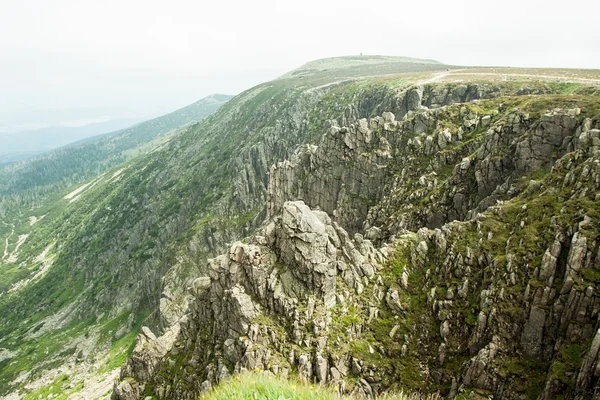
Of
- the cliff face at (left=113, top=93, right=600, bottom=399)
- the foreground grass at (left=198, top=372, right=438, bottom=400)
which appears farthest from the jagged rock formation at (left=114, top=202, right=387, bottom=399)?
the foreground grass at (left=198, top=372, right=438, bottom=400)

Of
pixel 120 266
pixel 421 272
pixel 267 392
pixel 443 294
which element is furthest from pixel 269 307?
pixel 120 266

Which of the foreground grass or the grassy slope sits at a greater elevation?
the foreground grass

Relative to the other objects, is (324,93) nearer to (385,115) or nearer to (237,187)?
(237,187)

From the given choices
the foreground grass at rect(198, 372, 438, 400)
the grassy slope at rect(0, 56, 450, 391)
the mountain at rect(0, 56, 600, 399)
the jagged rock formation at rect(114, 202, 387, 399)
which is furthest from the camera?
the grassy slope at rect(0, 56, 450, 391)

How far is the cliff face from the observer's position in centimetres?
2594

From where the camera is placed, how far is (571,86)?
257 feet

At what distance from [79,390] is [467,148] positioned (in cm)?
10786

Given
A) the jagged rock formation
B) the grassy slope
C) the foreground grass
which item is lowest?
the grassy slope

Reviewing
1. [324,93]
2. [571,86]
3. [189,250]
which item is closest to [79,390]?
[189,250]

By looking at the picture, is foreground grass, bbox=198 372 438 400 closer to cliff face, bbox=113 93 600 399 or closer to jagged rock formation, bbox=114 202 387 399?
cliff face, bbox=113 93 600 399

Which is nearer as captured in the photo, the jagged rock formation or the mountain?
the mountain

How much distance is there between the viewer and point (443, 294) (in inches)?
1326

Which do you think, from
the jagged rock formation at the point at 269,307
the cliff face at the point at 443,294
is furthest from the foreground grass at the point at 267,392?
the jagged rock formation at the point at 269,307

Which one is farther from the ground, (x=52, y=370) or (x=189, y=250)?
(x=189, y=250)
